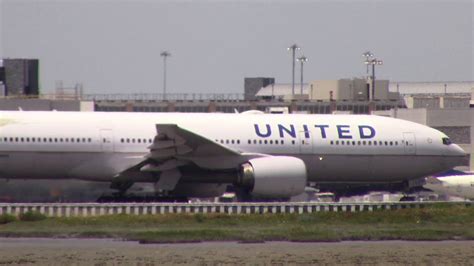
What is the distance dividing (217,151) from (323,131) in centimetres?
424

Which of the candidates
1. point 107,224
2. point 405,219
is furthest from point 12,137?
point 405,219

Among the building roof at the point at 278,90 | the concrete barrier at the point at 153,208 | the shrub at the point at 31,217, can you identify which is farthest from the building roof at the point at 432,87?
the shrub at the point at 31,217

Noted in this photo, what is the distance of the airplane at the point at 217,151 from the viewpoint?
37625mm

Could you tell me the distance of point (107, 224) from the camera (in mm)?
30703

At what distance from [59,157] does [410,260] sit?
16719mm

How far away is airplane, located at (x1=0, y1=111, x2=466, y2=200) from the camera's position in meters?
37.6

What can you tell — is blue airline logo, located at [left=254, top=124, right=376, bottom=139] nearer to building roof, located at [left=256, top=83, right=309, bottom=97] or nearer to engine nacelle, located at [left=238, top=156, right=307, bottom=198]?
engine nacelle, located at [left=238, top=156, right=307, bottom=198]

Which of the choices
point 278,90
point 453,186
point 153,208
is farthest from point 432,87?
point 153,208

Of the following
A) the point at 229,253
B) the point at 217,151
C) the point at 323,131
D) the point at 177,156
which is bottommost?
the point at 229,253

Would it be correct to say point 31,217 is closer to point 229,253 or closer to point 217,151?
point 229,253

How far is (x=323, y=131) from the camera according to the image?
133 ft

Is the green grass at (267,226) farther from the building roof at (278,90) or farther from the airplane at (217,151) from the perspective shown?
the building roof at (278,90)

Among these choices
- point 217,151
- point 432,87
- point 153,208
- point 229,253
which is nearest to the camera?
point 229,253

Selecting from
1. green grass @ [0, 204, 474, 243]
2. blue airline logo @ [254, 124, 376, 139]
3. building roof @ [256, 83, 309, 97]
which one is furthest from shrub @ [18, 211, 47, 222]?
building roof @ [256, 83, 309, 97]
